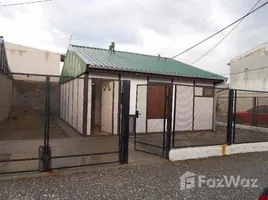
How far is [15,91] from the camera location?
26.5ft

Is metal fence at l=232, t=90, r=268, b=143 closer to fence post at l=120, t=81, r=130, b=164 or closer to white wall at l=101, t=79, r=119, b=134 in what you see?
white wall at l=101, t=79, r=119, b=134

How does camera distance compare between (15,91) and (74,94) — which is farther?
(74,94)

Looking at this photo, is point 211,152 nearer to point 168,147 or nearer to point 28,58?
point 168,147

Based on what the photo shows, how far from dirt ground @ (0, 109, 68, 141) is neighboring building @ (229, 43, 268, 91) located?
18.6 meters

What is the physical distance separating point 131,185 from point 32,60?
28.2 metres

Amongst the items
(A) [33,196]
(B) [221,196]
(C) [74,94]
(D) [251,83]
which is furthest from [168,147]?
(D) [251,83]

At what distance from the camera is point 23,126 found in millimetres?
9625

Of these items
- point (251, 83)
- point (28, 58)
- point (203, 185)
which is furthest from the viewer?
point (28, 58)

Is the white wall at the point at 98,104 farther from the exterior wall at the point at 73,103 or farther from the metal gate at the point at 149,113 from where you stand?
the metal gate at the point at 149,113

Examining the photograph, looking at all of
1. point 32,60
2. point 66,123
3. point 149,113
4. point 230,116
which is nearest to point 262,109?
point 230,116

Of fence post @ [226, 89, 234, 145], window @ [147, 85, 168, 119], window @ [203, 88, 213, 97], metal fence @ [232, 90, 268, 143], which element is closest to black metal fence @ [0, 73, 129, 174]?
window @ [147, 85, 168, 119]

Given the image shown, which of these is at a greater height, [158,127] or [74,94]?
[74,94]

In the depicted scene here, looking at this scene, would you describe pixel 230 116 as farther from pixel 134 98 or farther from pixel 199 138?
pixel 134 98

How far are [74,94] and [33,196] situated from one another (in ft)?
26.9
